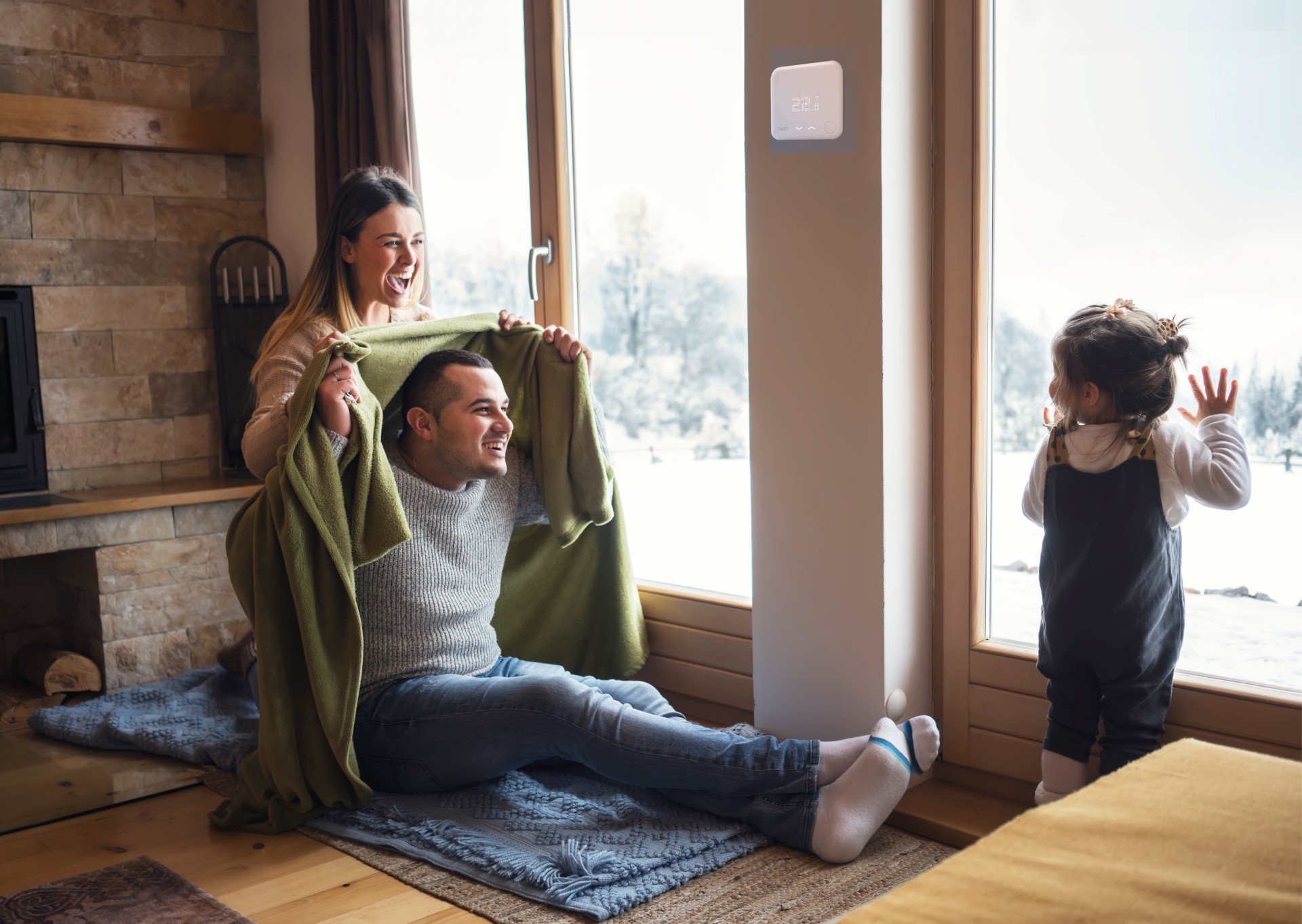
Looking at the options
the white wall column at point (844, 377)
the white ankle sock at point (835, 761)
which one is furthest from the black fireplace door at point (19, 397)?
the white ankle sock at point (835, 761)

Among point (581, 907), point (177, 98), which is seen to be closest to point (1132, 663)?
point (581, 907)

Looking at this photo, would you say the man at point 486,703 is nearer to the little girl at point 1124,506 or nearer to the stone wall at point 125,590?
the little girl at point 1124,506

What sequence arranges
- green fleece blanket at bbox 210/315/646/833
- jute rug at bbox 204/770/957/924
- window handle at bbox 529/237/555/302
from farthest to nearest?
window handle at bbox 529/237/555/302, green fleece blanket at bbox 210/315/646/833, jute rug at bbox 204/770/957/924

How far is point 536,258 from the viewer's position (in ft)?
10.2

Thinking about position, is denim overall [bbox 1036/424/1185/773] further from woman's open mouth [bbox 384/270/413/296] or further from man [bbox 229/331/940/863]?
woman's open mouth [bbox 384/270/413/296]

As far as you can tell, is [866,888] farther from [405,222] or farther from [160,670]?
[160,670]

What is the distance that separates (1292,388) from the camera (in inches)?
74.5

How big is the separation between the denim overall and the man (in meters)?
0.26

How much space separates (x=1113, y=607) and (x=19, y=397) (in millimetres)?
3077

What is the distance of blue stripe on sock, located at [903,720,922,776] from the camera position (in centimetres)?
208

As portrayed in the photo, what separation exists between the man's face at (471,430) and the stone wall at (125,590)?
1.38 meters

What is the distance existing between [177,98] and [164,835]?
2.51 m

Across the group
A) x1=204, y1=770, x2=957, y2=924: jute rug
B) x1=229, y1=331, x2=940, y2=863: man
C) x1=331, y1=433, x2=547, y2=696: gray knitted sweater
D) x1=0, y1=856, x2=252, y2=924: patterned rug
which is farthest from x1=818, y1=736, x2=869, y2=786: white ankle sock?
x1=0, y1=856, x2=252, y2=924: patterned rug

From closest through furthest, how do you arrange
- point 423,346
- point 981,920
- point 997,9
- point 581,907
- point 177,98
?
point 981,920 → point 581,907 → point 997,9 → point 423,346 → point 177,98
